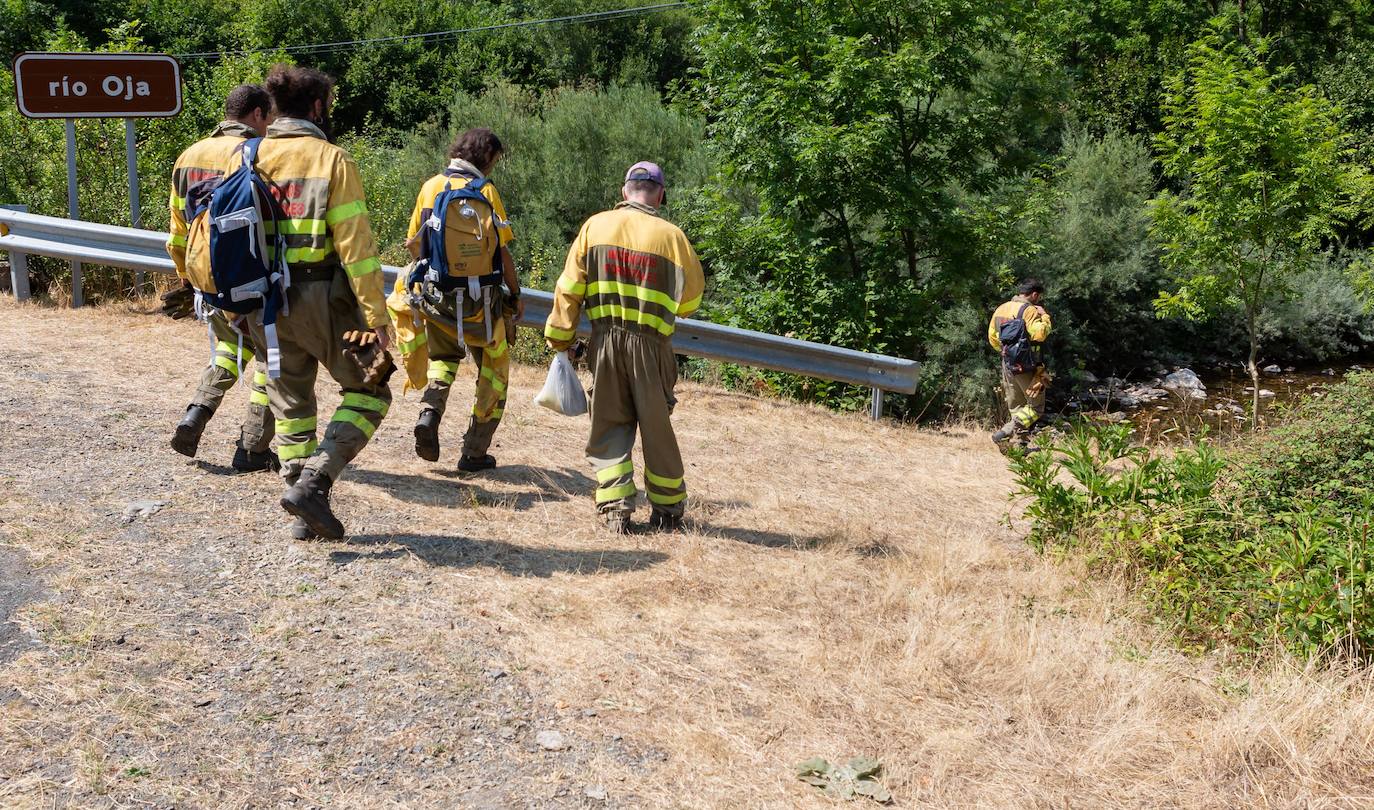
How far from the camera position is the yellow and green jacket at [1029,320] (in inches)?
426

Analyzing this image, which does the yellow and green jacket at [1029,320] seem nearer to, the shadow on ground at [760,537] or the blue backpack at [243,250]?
the shadow on ground at [760,537]

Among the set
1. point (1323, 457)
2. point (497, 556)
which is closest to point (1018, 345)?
point (1323, 457)

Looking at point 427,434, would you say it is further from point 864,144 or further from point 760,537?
point 864,144

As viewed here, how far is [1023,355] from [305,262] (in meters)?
7.86

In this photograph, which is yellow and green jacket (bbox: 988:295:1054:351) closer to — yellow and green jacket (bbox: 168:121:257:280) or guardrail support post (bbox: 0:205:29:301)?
yellow and green jacket (bbox: 168:121:257:280)

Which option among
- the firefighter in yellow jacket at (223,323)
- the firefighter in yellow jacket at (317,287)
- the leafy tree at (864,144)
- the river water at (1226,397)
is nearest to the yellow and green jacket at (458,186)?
the firefighter in yellow jacket at (223,323)

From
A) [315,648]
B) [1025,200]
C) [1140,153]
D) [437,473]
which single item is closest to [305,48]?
[1140,153]

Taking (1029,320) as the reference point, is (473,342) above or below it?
above

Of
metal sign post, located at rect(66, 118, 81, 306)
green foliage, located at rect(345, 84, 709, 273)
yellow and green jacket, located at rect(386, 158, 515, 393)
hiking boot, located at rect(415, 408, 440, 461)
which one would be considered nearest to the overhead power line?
green foliage, located at rect(345, 84, 709, 273)

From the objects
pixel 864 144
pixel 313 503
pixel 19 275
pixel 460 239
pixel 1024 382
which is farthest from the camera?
pixel 864 144

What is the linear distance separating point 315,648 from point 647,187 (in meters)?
2.66

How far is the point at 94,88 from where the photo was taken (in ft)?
30.3

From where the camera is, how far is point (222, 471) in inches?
229

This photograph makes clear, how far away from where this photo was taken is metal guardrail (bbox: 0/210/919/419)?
29.7 ft
